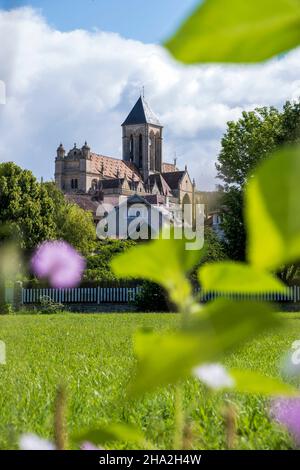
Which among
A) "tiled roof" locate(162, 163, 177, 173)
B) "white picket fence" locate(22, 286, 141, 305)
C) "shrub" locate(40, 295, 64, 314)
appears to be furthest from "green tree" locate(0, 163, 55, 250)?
"tiled roof" locate(162, 163, 177, 173)

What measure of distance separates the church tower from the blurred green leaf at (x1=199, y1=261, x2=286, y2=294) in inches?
2035

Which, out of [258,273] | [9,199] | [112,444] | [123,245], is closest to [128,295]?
[123,245]

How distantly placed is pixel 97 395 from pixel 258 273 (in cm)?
170

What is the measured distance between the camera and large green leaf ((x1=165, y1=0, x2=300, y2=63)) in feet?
0.49

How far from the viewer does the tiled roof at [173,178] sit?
176ft

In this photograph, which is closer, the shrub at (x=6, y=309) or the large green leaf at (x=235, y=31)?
the large green leaf at (x=235, y=31)

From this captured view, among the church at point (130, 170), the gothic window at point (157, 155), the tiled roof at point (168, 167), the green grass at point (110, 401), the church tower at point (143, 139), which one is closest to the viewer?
the green grass at point (110, 401)

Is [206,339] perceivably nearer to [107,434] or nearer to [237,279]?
[237,279]

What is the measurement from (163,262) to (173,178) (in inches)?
2130

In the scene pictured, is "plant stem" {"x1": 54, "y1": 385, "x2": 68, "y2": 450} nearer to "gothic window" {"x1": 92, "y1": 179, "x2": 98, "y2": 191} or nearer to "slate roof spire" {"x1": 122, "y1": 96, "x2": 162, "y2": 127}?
"gothic window" {"x1": 92, "y1": 179, "x2": 98, "y2": 191}

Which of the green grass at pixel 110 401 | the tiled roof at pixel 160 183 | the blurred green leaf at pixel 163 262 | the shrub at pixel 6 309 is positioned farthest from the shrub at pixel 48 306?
the tiled roof at pixel 160 183

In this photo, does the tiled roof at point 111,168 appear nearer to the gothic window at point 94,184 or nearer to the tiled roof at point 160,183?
the gothic window at point 94,184

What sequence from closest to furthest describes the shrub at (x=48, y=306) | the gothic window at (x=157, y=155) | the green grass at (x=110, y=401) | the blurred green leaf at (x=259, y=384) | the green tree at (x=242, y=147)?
1. the blurred green leaf at (x=259, y=384)
2. the green grass at (x=110, y=401)
3. the shrub at (x=48, y=306)
4. the green tree at (x=242, y=147)
5. the gothic window at (x=157, y=155)

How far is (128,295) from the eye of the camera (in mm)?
13938
